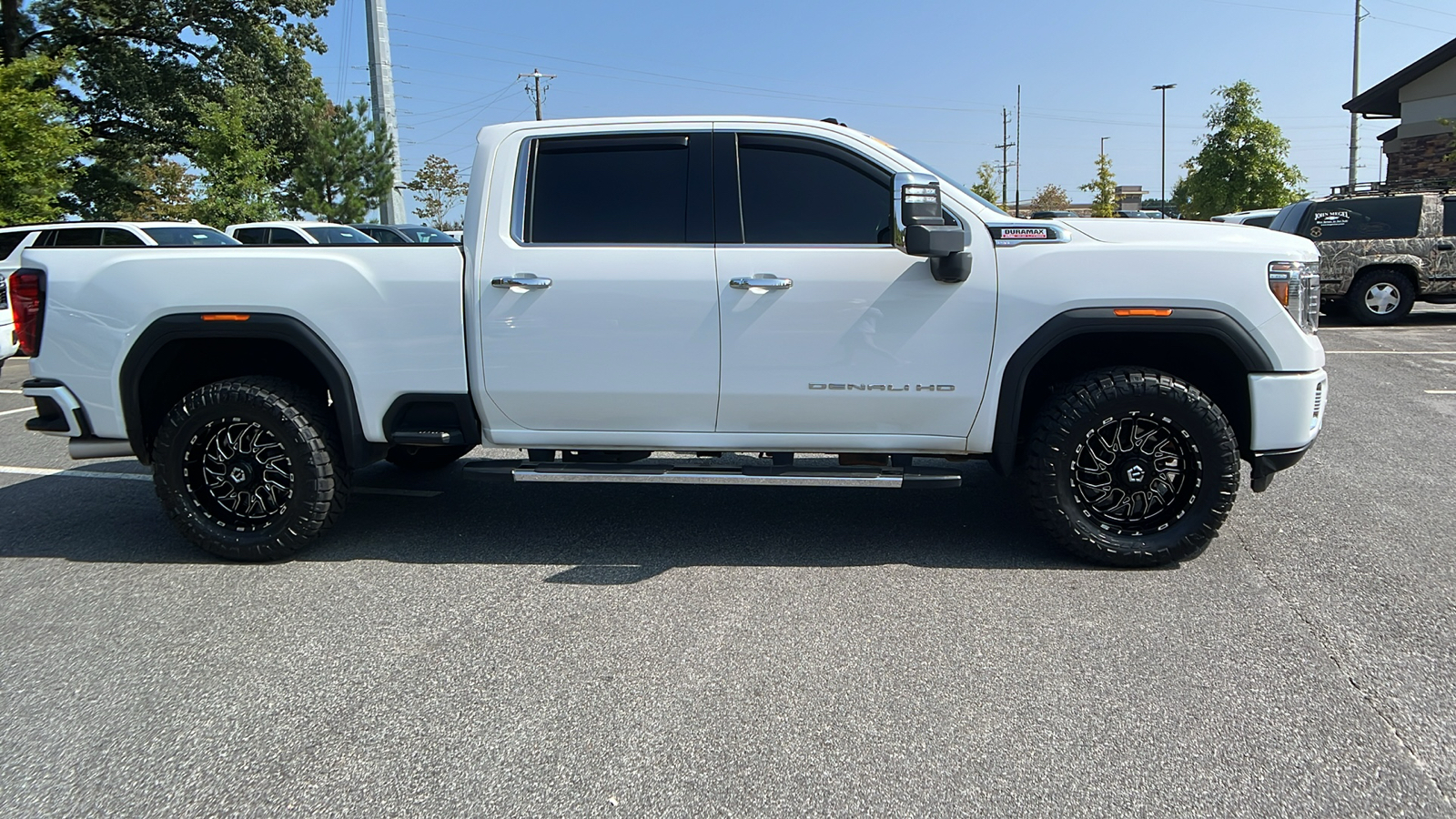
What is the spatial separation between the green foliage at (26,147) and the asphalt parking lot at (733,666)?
1538 centimetres

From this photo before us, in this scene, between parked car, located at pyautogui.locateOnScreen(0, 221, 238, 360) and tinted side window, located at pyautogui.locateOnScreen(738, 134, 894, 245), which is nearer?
tinted side window, located at pyautogui.locateOnScreen(738, 134, 894, 245)

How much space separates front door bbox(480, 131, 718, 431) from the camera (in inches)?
171

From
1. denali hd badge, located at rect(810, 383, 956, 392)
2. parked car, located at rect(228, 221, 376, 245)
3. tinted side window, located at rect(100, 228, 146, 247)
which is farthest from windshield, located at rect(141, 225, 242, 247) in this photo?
denali hd badge, located at rect(810, 383, 956, 392)

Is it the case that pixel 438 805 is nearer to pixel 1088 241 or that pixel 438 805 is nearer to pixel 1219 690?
pixel 1219 690

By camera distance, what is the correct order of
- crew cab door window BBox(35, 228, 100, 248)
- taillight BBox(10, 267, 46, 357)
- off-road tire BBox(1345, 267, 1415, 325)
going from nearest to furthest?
taillight BBox(10, 267, 46, 357), off-road tire BBox(1345, 267, 1415, 325), crew cab door window BBox(35, 228, 100, 248)

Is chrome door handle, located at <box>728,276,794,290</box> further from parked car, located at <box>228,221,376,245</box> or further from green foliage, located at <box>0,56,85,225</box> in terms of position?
green foliage, located at <box>0,56,85,225</box>

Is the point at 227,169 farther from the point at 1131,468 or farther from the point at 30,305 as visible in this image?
the point at 1131,468

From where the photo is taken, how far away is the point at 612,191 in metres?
4.53

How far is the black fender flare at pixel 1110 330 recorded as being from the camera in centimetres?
416

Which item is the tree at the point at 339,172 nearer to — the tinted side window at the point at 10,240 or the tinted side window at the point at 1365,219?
the tinted side window at the point at 10,240

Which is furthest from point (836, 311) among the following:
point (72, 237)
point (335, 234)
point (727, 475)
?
point (335, 234)

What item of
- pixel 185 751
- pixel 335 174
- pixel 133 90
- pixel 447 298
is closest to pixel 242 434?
pixel 447 298

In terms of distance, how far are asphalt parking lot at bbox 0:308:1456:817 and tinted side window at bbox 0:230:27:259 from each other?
37.9 feet

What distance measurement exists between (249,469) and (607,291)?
1.96 metres
